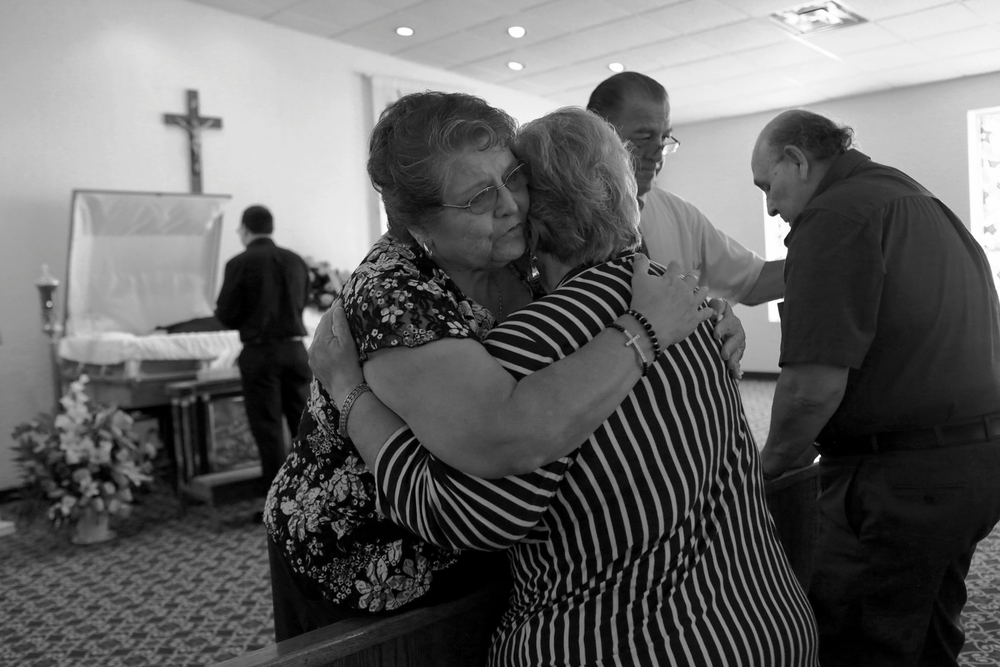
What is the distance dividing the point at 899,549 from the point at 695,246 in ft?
3.68

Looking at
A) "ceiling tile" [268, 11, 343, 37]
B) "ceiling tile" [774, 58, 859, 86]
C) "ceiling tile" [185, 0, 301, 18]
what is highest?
"ceiling tile" [185, 0, 301, 18]

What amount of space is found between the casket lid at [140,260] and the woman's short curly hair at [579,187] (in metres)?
5.23

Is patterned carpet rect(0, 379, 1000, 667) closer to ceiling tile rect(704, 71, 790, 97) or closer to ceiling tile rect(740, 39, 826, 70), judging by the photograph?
ceiling tile rect(740, 39, 826, 70)

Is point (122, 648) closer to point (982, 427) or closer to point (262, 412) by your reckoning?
point (262, 412)

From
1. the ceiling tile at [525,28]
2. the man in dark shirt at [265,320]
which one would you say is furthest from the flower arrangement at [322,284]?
the ceiling tile at [525,28]

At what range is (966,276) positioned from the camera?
1.81m

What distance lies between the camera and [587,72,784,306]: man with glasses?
2439mm

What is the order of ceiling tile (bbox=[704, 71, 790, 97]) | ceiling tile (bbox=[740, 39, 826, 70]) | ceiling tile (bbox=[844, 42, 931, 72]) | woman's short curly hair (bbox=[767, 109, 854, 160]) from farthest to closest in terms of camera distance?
ceiling tile (bbox=[704, 71, 790, 97])
ceiling tile (bbox=[844, 42, 931, 72])
ceiling tile (bbox=[740, 39, 826, 70])
woman's short curly hair (bbox=[767, 109, 854, 160])

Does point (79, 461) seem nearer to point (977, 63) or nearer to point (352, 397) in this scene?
point (352, 397)

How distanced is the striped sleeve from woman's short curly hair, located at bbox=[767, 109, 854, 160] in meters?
1.37

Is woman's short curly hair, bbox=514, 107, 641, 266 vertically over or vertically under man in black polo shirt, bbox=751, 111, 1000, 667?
over

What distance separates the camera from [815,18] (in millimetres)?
7043

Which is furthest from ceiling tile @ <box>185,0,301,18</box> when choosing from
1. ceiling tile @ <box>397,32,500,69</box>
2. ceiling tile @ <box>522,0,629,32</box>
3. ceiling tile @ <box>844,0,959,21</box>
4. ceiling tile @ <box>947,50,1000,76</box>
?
ceiling tile @ <box>947,50,1000,76</box>

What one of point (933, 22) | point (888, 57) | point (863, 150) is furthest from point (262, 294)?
point (863, 150)
